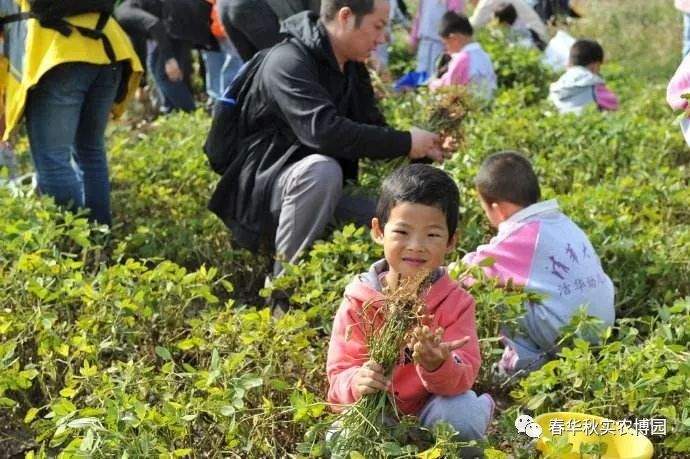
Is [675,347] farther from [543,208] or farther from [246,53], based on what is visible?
[246,53]

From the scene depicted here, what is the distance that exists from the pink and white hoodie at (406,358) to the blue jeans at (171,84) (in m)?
5.95

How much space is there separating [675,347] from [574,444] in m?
0.53

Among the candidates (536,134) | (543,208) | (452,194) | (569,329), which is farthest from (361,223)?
(536,134)

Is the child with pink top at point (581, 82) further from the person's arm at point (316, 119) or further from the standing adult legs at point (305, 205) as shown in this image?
the standing adult legs at point (305, 205)

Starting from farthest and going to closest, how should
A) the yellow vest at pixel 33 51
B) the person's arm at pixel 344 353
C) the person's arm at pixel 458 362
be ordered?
1. the yellow vest at pixel 33 51
2. the person's arm at pixel 344 353
3. the person's arm at pixel 458 362

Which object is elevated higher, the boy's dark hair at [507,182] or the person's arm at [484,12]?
the boy's dark hair at [507,182]

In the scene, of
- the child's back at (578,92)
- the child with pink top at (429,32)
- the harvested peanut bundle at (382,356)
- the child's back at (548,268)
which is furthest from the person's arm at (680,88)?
the child with pink top at (429,32)

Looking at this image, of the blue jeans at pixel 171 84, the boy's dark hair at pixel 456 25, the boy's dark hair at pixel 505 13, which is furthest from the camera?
the boy's dark hair at pixel 505 13

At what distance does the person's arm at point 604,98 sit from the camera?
26.0ft

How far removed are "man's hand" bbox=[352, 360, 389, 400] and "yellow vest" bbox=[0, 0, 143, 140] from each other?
2324 millimetres

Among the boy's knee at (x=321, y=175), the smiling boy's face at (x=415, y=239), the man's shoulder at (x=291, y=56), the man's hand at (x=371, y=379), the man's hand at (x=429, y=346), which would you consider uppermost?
the man's shoulder at (x=291, y=56)

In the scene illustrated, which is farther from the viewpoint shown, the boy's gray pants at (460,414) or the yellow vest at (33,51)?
the yellow vest at (33,51)

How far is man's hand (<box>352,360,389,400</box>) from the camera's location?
2.60 metres

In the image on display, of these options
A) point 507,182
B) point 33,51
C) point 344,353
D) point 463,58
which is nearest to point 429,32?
point 463,58
